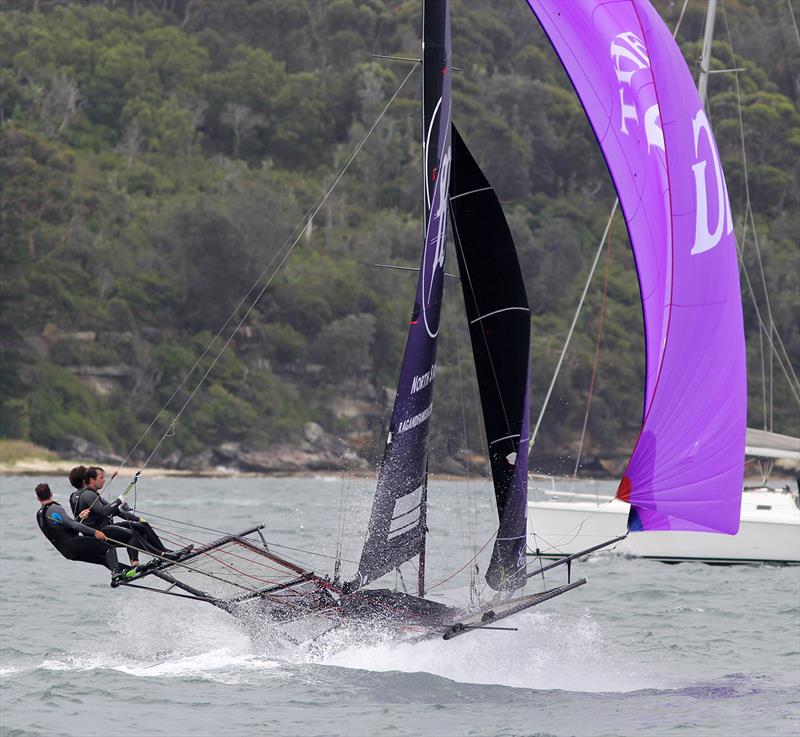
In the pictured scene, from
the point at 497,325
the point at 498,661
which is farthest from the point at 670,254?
the point at 498,661

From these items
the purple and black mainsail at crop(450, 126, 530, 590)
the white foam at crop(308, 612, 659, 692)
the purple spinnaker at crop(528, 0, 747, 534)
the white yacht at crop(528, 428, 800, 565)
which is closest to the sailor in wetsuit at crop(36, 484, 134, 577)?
the white foam at crop(308, 612, 659, 692)

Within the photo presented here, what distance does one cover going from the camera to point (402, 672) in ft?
38.3

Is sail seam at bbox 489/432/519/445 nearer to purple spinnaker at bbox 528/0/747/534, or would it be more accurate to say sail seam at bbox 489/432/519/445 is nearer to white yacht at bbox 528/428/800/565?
purple spinnaker at bbox 528/0/747/534

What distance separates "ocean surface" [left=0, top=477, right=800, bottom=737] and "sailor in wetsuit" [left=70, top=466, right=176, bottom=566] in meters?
1.00

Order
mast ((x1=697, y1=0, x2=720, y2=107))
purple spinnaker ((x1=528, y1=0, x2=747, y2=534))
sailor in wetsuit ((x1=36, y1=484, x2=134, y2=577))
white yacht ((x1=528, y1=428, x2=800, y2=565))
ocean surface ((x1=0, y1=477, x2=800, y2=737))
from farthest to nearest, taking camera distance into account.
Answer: mast ((x1=697, y1=0, x2=720, y2=107)) → white yacht ((x1=528, y1=428, x2=800, y2=565)) → sailor in wetsuit ((x1=36, y1=484, x2=134, y2=577)) → purple spinnaker ((x1=528, y1=0, x2=747, y2=534)) → ocean surface ((x1=0, y1=477, x2=800, y2=737))

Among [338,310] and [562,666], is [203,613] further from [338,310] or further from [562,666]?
[338,310]

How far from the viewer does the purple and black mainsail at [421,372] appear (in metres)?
11.8

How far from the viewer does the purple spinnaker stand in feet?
35.5

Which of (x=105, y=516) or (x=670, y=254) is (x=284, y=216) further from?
(x=670, y=254)

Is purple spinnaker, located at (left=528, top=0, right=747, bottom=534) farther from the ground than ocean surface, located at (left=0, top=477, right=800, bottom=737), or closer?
farther from the ground

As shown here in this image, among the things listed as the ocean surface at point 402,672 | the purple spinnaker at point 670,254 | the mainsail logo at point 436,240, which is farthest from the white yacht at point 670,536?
the purple spinnaker at point 670,254

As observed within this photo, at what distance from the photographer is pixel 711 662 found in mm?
13227

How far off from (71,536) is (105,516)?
29 centimetres

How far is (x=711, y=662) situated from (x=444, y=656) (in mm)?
2649
